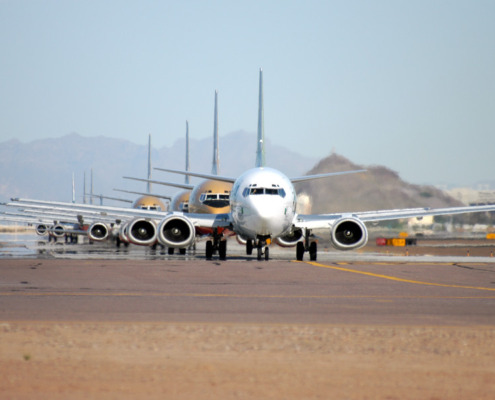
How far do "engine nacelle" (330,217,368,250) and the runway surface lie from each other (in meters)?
8.40

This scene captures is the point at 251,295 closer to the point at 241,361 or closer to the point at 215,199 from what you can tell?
the point at 241,361

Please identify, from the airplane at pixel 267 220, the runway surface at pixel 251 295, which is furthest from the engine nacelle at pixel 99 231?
the runway surface at pixel 251 295

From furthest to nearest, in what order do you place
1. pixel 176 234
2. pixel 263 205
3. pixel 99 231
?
pixel 99 231 < pixel 176 234 < pixel 263 205

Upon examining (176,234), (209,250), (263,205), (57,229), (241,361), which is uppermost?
(263,205)

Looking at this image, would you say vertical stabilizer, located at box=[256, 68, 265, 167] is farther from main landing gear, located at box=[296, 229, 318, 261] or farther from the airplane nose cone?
the airplane nose cone

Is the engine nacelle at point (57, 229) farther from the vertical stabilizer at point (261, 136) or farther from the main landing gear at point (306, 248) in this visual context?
the main landing gear at point (306, 248)

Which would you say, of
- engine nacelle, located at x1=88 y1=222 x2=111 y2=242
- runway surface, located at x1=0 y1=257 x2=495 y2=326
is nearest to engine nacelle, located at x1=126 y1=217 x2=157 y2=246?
runway surface, located at x1=0 y1=257 x2=495 y2=326

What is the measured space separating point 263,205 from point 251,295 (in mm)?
16387

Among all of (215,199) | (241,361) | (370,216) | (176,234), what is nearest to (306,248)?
(370,216)

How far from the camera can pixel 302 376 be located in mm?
8047

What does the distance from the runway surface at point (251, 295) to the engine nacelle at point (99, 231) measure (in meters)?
41.4

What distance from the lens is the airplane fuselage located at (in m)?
33.5

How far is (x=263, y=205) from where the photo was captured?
1315 inches

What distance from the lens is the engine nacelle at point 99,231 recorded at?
68.3 meters
